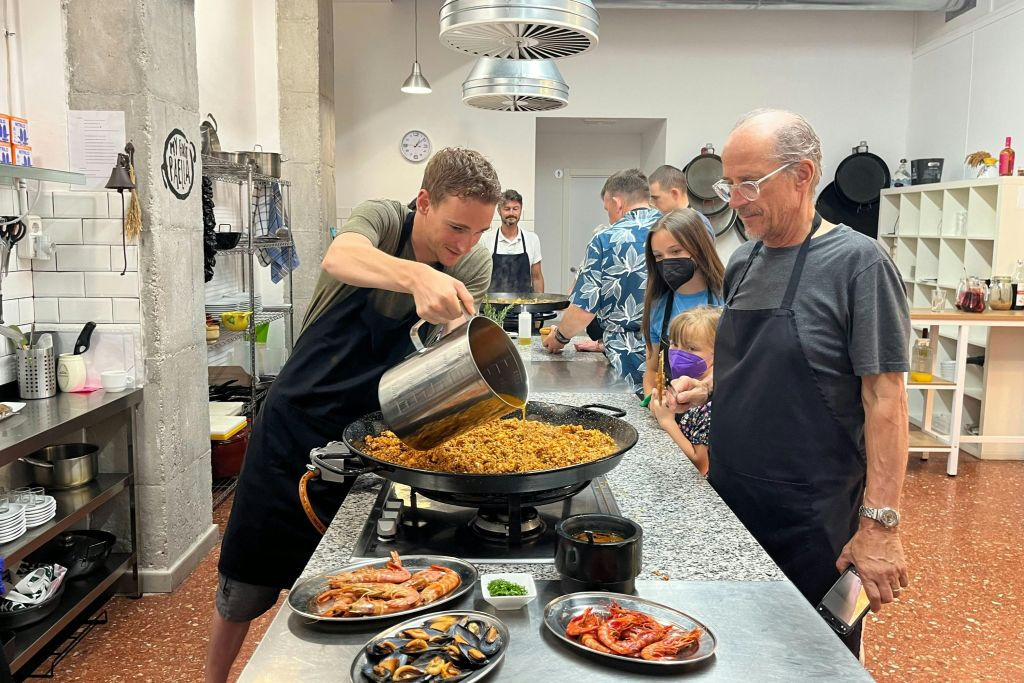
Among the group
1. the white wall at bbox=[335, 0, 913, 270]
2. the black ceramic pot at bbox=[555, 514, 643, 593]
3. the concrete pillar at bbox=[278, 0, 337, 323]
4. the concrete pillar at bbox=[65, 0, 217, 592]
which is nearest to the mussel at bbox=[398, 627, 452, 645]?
the black ceramic pot at bbox=[555, 514, 643, 593]

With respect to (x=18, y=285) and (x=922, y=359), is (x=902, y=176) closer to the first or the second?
(x=922, y=359)

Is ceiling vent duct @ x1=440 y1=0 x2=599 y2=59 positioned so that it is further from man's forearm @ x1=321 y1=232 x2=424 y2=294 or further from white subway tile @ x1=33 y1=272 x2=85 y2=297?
white subway tile @ x1=33 y1=272 x2=85 y2=297

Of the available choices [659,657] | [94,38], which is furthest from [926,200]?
[659,657]

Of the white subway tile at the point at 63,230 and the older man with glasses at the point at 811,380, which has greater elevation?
the white subway tile at the point at 63,230

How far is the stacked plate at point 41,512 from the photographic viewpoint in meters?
2.72

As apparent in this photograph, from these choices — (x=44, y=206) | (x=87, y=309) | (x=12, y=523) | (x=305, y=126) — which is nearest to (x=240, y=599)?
(x=12, y=523)

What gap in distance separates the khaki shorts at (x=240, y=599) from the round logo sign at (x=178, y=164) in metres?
1.86

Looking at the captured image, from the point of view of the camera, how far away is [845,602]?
1749 millimetres

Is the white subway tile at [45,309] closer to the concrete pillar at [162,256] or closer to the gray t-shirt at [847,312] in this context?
the concrete pillar at [162,256]

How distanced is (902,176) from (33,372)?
713 centimetres

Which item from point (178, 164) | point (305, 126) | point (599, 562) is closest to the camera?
point (599, 562)

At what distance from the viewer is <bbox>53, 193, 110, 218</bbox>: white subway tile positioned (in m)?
3.22

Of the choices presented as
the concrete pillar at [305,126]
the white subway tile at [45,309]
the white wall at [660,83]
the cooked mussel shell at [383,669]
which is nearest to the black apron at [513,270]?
the white wall at [660,83]

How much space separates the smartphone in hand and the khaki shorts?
1.35 meters
